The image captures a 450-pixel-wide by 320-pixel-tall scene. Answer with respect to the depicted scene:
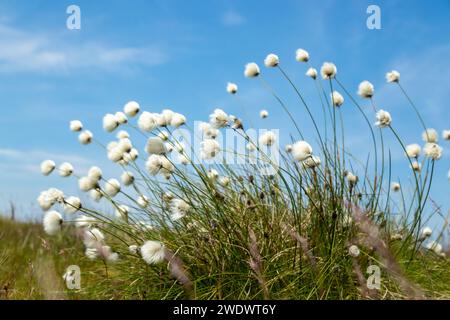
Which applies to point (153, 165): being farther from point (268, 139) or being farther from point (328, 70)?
point (328, 70)

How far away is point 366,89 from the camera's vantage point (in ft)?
12.3


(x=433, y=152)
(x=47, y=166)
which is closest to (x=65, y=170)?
(x=47, y=166)

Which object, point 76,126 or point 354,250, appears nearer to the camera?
point 354,250

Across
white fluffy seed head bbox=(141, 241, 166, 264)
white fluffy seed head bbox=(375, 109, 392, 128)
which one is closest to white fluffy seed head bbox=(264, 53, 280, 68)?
white fluffy seed head bbox=(375, 109, 392, 128)

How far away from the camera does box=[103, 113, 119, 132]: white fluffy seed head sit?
396 cm

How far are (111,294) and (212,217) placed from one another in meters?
0.89

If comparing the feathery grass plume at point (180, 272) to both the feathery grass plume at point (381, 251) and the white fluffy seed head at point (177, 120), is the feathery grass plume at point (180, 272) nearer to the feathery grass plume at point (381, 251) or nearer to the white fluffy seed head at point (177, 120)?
the white fluffy seed head at point (177, 120)

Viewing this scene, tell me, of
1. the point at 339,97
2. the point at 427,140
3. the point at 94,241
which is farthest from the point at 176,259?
the point at 427,140

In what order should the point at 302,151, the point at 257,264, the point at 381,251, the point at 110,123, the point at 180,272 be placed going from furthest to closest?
the point at 110,123
the point at 180,272
the point at 302,151
the point at 257,264
the point at 381,251

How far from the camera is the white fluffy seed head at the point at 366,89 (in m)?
3.73

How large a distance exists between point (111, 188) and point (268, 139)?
1085mm

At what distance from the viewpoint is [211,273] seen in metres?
3.42
